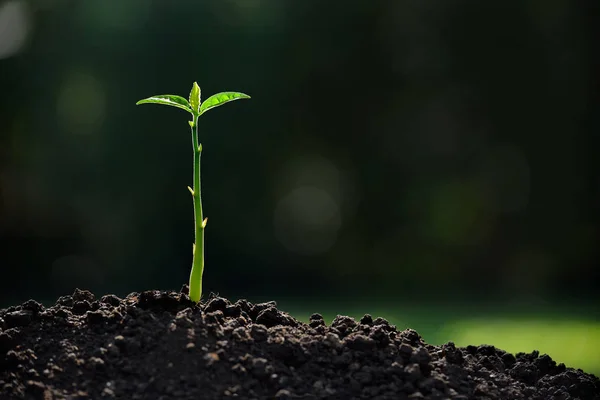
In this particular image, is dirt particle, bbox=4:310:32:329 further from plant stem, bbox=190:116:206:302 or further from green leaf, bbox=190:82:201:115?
green leaf, bbox=190:82:201:115

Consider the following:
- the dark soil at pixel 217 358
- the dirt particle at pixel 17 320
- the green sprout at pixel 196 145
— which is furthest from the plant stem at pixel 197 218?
the dirt particle at pixel 17 320

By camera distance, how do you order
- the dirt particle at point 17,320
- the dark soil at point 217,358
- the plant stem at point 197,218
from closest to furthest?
the dark soil at point 217,358, the plant stem at point 197,218, the dirt particle at point 17,320

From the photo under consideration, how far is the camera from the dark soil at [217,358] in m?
1.71

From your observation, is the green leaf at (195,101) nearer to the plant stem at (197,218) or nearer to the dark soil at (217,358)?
the plant stem at (197,218)

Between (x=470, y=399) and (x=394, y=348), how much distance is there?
244 mm

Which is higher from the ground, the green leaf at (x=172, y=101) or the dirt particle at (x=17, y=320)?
the green leaf at (x=172, y=101)

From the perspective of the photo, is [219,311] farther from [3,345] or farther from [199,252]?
[3,345]

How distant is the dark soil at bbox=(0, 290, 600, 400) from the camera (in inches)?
67.2

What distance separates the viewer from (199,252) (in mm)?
1966

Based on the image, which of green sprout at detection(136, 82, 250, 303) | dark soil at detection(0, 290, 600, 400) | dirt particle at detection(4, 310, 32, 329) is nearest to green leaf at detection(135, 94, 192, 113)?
green sprout at detection(136, 82, 250, 303)

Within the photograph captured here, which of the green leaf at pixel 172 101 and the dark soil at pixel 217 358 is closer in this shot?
the dark soil at pixel 217 358

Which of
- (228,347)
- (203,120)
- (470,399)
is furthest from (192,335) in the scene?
(203,120)

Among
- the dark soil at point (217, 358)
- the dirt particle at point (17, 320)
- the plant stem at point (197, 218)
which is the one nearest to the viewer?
the dark soil at point (217, 358)

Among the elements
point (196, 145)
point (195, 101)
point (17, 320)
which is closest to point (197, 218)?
point (196, 145)
